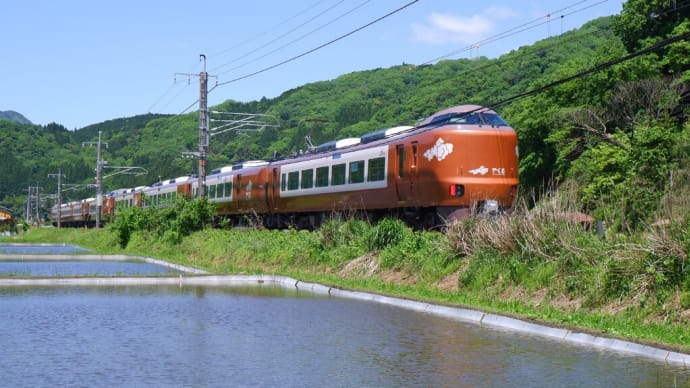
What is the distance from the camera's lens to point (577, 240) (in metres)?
17.2

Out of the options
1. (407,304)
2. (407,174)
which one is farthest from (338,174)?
(407,304)

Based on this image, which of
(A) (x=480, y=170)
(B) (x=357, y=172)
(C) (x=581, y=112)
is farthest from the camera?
(C) (x=581, y=112)

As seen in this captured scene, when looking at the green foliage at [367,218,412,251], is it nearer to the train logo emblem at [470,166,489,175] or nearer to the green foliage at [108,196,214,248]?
the train logo emblem at [470,166,489,175]

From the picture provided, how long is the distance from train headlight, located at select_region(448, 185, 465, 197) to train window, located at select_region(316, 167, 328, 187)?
30.0 feet

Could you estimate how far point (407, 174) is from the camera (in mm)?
30672

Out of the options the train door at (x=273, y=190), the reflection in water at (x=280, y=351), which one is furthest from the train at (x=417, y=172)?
the reflection in water at (x=280, y=351)

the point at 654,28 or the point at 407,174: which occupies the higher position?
the point at 654,28

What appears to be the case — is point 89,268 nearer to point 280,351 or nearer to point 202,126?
point 202,126

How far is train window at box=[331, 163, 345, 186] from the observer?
35.7 metres

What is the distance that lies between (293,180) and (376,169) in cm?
936

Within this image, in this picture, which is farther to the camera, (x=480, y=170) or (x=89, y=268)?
(x=89, y=268)

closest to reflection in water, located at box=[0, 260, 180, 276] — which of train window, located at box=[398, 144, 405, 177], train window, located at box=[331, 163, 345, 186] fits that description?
train window, located at box=[331, 163, 345, 186]

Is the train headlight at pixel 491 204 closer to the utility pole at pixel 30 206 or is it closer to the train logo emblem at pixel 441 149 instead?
the train logo emblem at pixel 441 149

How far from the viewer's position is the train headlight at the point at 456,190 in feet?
95.5
